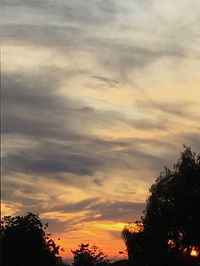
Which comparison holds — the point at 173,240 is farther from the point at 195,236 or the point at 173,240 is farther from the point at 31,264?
the point at 31,264

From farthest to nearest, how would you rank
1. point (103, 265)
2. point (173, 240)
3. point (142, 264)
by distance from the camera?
point (103, 265), point (142, 264), point (173, 240)

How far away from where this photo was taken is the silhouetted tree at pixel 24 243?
56.2 metres

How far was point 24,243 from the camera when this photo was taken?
58062 mm

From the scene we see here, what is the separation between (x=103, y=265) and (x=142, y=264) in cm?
5030

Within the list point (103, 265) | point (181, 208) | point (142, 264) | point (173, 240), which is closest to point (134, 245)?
point (142, 264)

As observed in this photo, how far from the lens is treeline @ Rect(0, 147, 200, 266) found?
185ft

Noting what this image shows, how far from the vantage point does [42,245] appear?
193 ft

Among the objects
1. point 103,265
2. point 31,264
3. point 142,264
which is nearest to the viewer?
point 31,264

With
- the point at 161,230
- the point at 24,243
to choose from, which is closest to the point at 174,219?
the point at 161,230

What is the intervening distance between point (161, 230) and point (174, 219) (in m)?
2.64

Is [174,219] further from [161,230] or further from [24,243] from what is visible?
[24,243]

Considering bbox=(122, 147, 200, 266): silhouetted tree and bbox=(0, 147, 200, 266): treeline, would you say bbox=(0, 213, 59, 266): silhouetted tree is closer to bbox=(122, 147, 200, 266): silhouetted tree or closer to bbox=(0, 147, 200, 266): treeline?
bbox=(0, 147, 200, 266): treeline

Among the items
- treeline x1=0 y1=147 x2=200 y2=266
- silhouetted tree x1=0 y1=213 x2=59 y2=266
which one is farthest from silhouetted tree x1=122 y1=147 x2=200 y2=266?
silhouetted tree x1=0 y1=213 x2=59 y2=266

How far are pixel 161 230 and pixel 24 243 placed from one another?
12.9m
